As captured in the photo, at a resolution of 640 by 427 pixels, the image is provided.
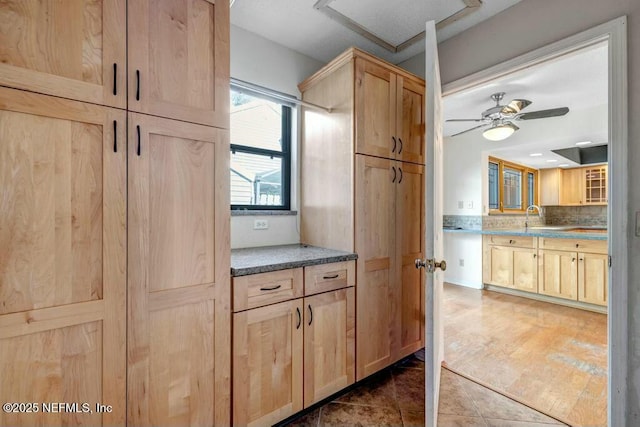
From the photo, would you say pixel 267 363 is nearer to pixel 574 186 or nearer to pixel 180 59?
pixel 180 59

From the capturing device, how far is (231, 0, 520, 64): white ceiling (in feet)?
5.98

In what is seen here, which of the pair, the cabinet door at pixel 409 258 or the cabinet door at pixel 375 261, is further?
the cabinet door at pixel 409 258

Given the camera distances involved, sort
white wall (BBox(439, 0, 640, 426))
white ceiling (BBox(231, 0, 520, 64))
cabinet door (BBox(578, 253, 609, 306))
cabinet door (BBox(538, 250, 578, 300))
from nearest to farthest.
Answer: white wall (BBox(439, 0, 640, 426))
white ceiling (BBox(231, 0, 520, 64))
cabinet door (BBox(578, 253, 609, 306))
cabinet door (BBox(538, 250, 578, 300))

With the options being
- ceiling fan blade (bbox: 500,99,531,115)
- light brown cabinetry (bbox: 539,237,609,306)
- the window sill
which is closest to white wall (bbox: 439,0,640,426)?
ceiling fan blade (bbox: 500,99,531,115)

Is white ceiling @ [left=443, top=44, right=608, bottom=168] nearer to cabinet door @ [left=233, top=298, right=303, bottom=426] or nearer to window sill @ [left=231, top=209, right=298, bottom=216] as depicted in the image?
window sill @ [left=231, top=209, right=298, bottom=216]

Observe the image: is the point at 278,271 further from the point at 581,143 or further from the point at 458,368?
the point at 581,143

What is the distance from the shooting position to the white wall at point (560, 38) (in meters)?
1.39

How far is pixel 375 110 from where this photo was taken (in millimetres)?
1994

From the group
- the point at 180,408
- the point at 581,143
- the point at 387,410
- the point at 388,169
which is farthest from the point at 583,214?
the point at 180,408

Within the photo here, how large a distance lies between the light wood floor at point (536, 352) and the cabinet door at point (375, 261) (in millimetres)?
748

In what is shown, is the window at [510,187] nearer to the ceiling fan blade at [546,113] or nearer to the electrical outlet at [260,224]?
the ceiling fan blade at [546,113]

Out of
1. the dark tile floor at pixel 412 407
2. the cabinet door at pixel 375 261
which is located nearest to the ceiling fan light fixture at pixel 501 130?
the cabinet door at pixel 375 261

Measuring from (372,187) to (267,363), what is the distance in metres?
1.26

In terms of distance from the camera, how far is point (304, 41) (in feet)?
7.33
